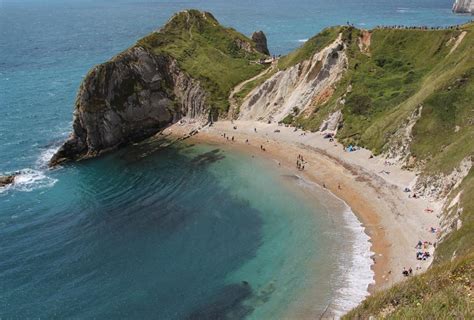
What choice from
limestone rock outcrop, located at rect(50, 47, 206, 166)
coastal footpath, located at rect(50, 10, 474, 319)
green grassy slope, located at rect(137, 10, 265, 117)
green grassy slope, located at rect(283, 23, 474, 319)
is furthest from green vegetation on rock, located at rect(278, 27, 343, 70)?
limestone rock outcrop, located at rect(50, 47, 206, 166)

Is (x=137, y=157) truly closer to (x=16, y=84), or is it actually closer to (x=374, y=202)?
(x=374, y=202)

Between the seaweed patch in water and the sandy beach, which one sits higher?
the sandy beach

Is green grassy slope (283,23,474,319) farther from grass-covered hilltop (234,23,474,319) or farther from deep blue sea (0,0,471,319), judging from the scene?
deep blue sea (0,0,471,319)

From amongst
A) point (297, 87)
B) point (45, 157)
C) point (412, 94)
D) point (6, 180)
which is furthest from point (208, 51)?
point (6, 180)

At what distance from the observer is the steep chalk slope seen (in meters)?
92.9

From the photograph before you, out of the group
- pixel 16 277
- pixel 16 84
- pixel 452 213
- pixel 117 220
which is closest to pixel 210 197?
pixel 117 220

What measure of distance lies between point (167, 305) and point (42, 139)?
202 feet

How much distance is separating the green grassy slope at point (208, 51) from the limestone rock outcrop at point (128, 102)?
2.87m

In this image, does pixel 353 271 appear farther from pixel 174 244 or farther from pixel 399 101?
pixel 399 101

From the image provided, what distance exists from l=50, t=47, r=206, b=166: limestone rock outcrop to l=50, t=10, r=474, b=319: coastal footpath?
0.73ft

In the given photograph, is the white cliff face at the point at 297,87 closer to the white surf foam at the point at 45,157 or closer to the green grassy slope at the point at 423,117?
the green grassy slope at the point at 423,117

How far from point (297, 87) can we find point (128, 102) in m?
34.1

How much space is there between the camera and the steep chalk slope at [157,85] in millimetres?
92938

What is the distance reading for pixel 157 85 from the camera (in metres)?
104
